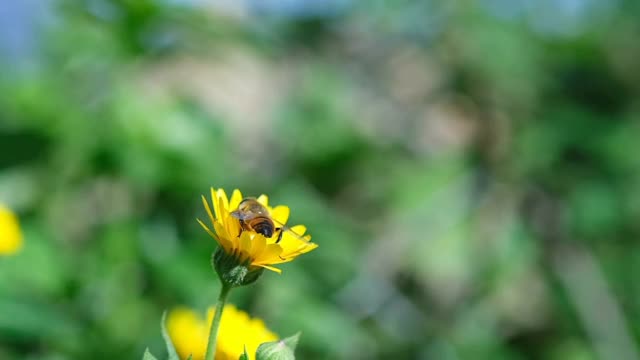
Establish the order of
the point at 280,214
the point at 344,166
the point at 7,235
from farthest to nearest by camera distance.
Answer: the point at 344,166 → the point at 7,235 → the point at 280,214

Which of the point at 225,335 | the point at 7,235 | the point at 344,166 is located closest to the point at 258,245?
the point at 225,335

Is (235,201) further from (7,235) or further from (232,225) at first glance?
(7,235)

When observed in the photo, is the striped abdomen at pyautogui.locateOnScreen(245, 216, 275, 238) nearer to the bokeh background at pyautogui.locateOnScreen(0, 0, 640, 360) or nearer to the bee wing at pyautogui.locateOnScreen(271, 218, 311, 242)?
the bee wing at pyautogui.locateOnScreen(271, 218, 311, 242)

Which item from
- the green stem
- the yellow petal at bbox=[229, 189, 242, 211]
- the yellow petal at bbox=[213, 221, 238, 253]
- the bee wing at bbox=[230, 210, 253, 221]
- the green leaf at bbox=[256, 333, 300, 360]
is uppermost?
the yellow petal at bbox=[229, 189, 242, 211]

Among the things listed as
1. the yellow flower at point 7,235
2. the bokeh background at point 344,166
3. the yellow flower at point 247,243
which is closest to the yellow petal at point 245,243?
the yellow flower at point 247,243

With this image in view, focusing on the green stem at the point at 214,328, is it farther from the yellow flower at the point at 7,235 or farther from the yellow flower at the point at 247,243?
the yellow flower at the point at 7,235

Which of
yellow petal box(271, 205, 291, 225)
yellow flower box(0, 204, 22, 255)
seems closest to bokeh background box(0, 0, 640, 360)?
yellow flower box(0, 204, 22, 255)

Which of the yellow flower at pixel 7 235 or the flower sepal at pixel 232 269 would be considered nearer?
the flower sepal at pixel 232 269
